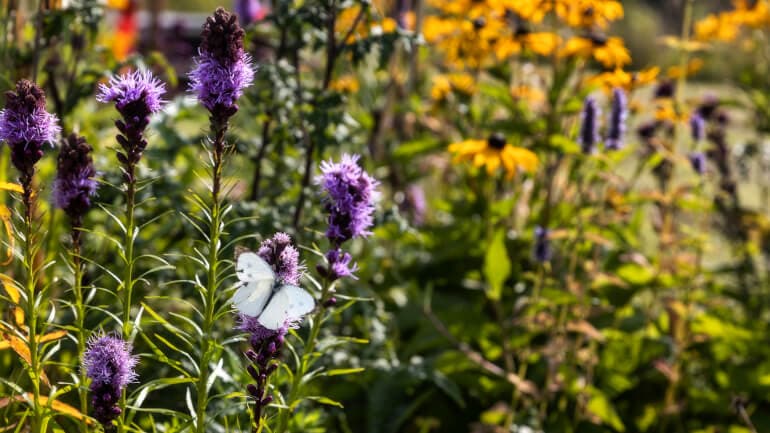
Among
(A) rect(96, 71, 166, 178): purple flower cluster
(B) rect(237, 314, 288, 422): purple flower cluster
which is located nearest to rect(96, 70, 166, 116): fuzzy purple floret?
(A) rect(96, 71, 166, 178): purple flower cluster

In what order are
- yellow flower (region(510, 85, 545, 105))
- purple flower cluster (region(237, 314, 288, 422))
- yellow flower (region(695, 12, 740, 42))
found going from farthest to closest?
yellow flower (region(695, 12, 740, 42)), yellow flower (region(510, 85, 545, 105)), purple flower cluster (region(237, 314, 288, 422))

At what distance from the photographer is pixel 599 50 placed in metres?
2.90

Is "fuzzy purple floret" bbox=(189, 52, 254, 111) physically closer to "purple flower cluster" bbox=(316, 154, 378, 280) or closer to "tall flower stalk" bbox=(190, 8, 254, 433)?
"tall flower stalk" bbox=(190, 8, 254, 433)

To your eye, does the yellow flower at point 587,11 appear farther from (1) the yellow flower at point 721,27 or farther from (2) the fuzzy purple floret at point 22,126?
(2) the fuzzy purple floret at point 22,126

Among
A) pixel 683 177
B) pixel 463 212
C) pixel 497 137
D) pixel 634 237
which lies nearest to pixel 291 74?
pixel 497 137

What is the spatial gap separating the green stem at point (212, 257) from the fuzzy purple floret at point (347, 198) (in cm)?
14

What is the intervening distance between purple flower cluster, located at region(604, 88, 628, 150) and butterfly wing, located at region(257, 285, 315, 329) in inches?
64.6

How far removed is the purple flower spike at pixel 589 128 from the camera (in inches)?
99.5

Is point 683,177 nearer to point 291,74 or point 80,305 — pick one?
point 291,74

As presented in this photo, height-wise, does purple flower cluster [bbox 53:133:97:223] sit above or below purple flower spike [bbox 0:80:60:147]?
below

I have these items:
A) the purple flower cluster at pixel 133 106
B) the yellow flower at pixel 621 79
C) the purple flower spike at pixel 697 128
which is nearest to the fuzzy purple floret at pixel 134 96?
the purple flower cluster at pixel 133 106

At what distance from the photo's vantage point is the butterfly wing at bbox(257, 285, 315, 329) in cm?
110

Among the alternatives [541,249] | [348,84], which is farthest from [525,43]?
[541,249]

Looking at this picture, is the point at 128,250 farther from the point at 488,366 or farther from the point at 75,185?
the point at 488,366
